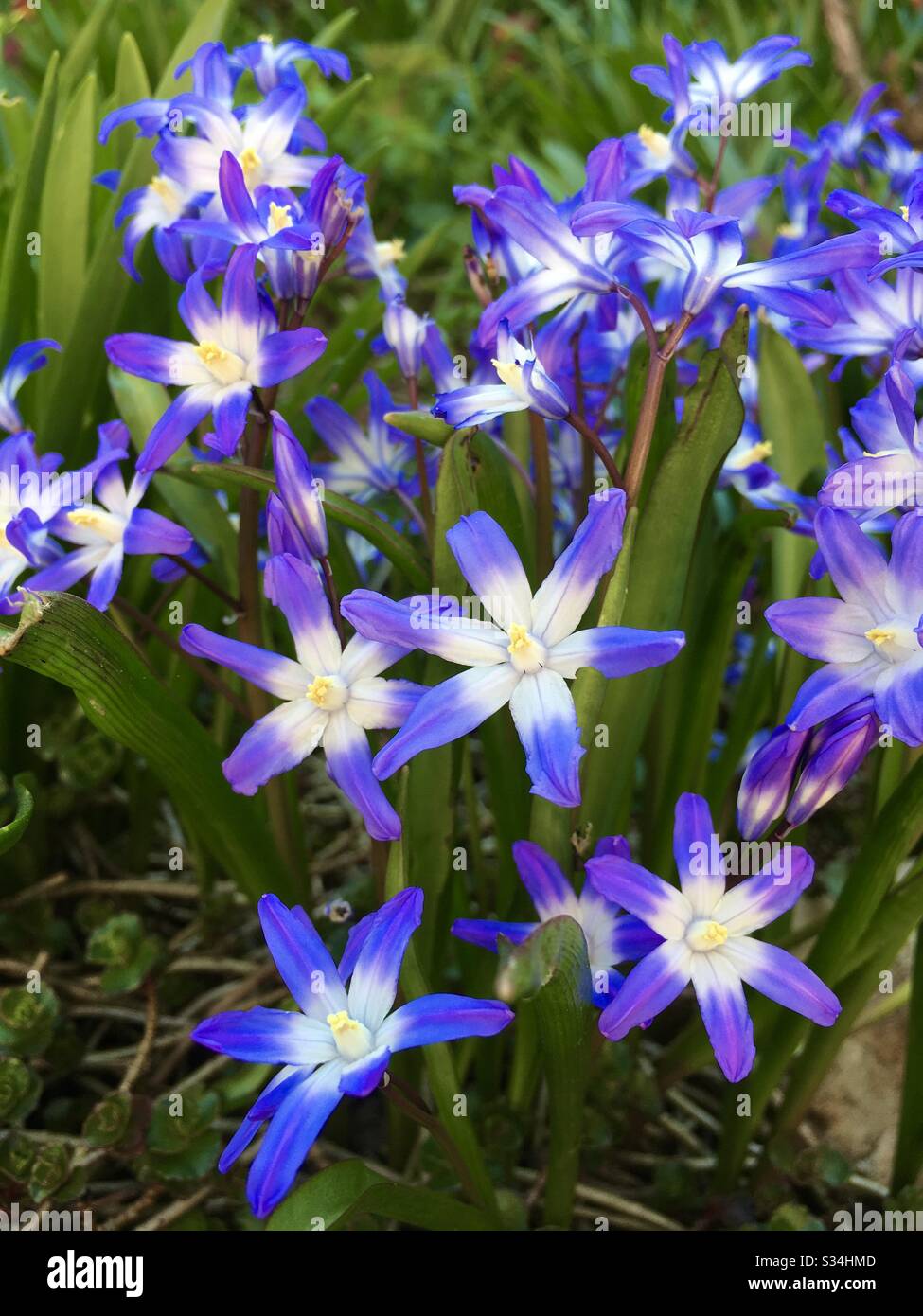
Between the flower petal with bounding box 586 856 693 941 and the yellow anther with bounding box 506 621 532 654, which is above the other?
the yellow anther with bounding box 506 621 532 654

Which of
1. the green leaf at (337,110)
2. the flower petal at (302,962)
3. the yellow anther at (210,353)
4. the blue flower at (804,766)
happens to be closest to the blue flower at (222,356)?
the yellow anther at (210,353)

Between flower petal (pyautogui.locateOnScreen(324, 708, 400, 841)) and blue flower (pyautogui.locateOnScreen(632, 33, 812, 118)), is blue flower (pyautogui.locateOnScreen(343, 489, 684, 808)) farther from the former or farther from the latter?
blue flower (pyautogui.locateOnScreen(632, 33, 812, 118))

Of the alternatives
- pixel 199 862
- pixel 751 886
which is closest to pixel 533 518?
pixel 751 886

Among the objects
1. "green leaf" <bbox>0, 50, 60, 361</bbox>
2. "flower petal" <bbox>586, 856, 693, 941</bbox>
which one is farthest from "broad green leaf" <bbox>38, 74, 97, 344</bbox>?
"flower petal" <bbox>586, 856, 693, 941</bbox>

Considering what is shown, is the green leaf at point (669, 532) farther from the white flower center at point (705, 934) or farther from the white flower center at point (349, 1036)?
the white flower center at point (349, 1036)

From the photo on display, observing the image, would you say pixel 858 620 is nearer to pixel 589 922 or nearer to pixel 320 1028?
pixel 589 922

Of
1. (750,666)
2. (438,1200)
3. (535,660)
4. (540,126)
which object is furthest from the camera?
(540,126)
